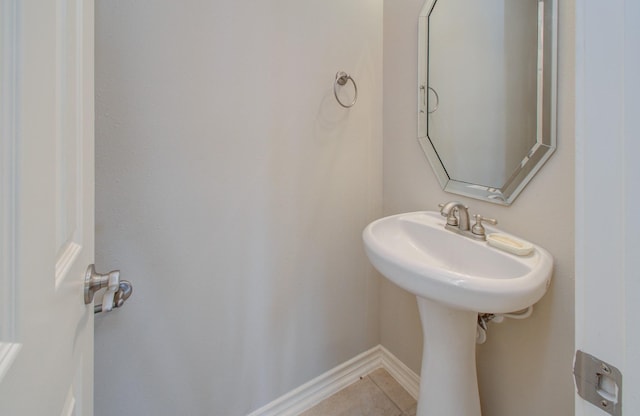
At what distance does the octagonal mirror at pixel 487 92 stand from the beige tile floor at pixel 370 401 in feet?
3.40

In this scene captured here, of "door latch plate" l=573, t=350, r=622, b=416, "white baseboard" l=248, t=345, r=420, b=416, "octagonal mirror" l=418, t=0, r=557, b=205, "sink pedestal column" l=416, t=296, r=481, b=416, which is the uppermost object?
"octagonal mirror" l=418, t=0, r=557, b=205

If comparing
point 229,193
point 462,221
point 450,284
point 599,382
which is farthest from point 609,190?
point 229,193

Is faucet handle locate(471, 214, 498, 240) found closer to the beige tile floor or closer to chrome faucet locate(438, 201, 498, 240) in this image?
chrome faucet locate(438, 201, 498, 240)

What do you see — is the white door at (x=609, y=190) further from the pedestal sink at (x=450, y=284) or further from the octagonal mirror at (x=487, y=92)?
the octagonal mirror at (x=487, y=92)

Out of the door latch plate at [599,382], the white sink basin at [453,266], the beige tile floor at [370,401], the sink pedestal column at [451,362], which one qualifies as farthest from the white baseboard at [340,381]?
the door latch plate at [599,382]

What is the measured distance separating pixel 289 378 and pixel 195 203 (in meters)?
0.90

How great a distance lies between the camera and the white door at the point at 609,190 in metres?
0.26

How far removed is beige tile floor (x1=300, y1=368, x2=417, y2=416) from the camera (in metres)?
1.25

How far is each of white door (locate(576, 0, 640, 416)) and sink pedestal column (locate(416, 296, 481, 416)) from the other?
649mm

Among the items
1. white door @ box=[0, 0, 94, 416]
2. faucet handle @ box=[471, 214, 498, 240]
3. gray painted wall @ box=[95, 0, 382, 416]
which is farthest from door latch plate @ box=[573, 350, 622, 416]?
gray painted wall @ box=[95, 0, 382, 416]

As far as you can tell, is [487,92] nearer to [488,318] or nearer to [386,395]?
[488,318]

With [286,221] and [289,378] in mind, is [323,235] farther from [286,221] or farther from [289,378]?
[289,378]

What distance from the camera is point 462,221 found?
3.25ft

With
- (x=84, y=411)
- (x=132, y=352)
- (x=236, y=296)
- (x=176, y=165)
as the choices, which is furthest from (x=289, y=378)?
(x=176, y=165)
